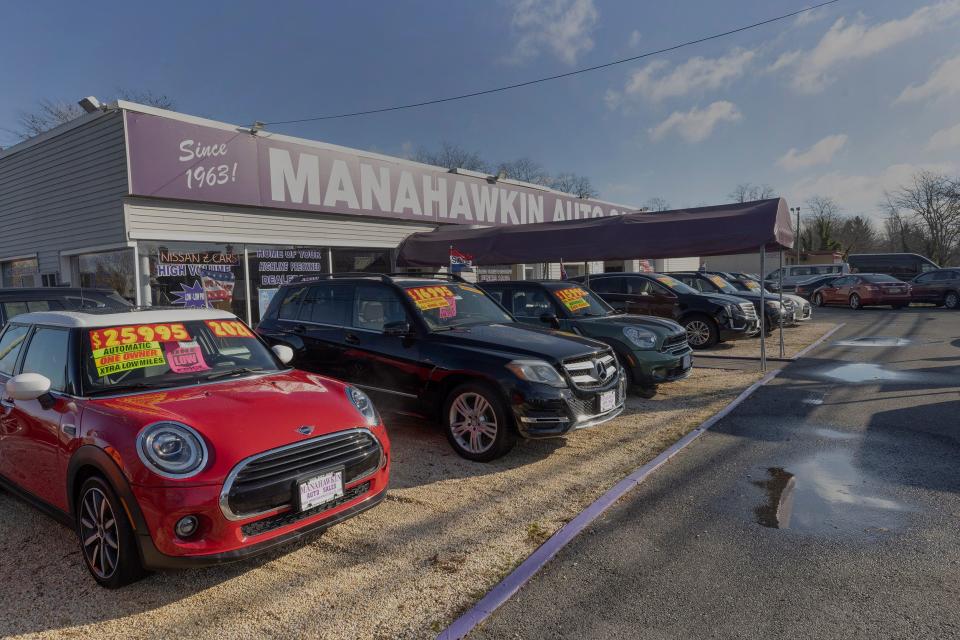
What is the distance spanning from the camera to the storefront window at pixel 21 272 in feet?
39.6

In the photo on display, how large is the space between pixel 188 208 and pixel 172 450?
918cm

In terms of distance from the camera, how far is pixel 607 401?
5.12m

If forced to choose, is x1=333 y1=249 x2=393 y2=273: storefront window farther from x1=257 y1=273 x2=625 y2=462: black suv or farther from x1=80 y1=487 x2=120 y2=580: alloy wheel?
x1=80 y1=487 x2=120 y2=580: alloy wheel

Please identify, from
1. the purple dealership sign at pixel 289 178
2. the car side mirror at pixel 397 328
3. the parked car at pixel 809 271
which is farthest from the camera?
the parked car at pixel 809 271

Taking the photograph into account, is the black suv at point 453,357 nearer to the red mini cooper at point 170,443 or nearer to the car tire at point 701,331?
the red mini cooper at point 170,443

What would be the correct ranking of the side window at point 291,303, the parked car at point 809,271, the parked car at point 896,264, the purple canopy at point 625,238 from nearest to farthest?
1. the side window at point 291,303
2. the purple canopy at point 625,238
3. the parked car at point 896,264
4. the parked car at point 809,271

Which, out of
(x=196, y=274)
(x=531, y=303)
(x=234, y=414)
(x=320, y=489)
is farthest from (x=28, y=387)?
(x=196, y=274)

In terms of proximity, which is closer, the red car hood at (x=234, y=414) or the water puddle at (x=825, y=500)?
the red car hood at (x=234, y=414)

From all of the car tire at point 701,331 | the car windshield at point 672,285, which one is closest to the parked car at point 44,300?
the car windshield at point 672,285

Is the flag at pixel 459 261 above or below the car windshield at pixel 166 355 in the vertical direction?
above

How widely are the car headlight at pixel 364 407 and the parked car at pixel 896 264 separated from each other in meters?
32.6

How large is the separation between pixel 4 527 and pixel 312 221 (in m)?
9.71

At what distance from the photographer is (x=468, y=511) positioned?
3.97 m

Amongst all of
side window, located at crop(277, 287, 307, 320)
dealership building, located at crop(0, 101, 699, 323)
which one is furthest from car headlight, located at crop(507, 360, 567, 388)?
dealership building, located at crop(0, 101, 699, 323)
